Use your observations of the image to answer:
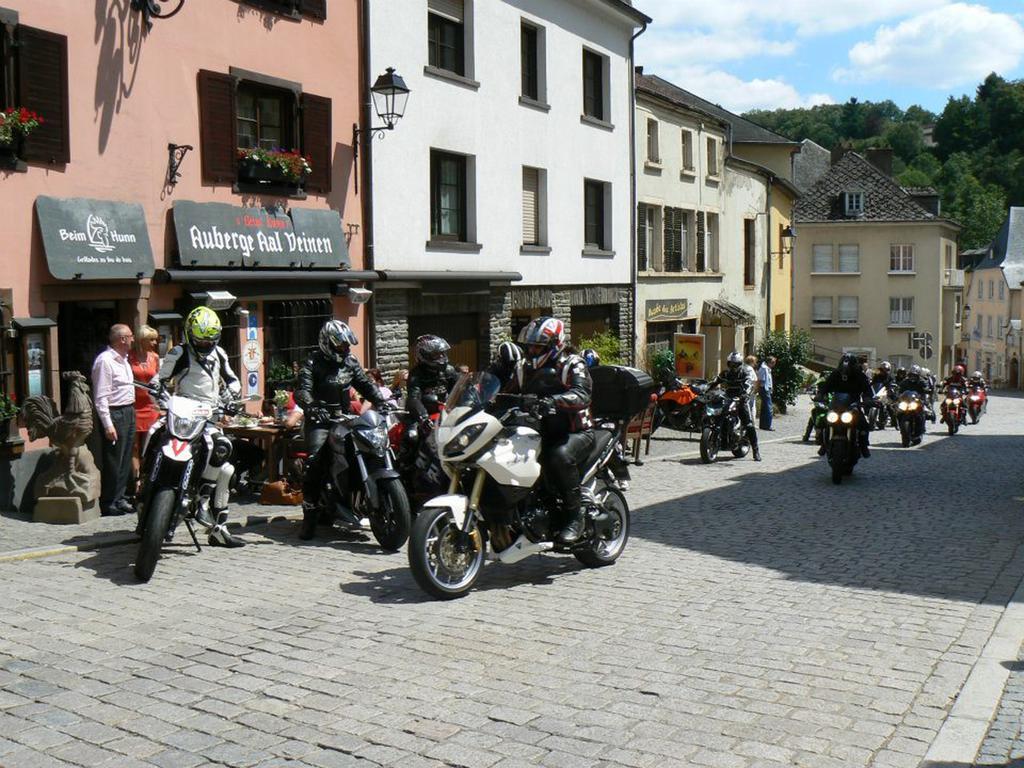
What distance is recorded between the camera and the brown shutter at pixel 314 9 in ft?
52.6

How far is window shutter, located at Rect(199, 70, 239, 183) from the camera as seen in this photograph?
1421 centimetres

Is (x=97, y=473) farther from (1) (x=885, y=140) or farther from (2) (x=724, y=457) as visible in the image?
(1) (x=885, y=140)

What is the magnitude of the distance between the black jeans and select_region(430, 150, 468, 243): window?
9.20m

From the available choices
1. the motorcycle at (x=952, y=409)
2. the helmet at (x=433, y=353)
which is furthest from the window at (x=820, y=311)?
the helmet at (x=433, y=353)

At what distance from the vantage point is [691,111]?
31141 mm

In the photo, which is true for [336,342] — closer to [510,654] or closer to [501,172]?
[510,654]

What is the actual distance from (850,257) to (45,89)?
54.8m

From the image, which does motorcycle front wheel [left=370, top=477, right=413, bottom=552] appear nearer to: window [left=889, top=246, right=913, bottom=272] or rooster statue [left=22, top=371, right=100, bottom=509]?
rooster statue [left=22, top=371, right=100, bottom=509]

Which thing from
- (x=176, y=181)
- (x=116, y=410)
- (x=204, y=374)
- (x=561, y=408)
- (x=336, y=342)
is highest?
(x=176, y=181)

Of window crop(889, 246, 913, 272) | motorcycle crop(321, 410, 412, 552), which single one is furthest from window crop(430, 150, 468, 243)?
window crop(889, 246, 913, 272)

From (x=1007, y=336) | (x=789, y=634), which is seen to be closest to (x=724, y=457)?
(x=789, y=634)

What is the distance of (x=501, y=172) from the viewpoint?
70.0 feet

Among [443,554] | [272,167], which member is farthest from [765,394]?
[443,554]

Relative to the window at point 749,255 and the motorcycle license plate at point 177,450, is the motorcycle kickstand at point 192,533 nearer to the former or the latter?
the motorcycle license plate at point 177,450
